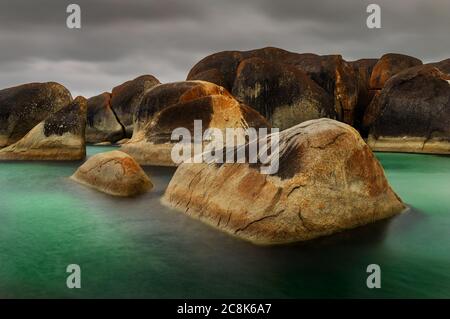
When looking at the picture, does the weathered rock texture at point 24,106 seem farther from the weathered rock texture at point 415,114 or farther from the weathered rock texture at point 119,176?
the weathered rock texture at point 415,114

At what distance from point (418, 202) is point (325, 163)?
383 cm

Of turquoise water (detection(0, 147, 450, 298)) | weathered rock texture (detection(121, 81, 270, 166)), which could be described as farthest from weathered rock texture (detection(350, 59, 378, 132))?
turquoise water (detection(0, 147, 450, 298))

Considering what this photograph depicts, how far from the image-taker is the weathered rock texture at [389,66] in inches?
1569

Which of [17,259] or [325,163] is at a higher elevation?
[325,163]

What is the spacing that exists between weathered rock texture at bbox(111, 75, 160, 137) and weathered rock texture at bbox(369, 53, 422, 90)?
20663mm

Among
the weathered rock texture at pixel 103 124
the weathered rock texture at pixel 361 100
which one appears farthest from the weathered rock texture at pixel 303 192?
the weathered rock texture at pixel 103 124

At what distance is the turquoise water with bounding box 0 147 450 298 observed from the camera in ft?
15.8

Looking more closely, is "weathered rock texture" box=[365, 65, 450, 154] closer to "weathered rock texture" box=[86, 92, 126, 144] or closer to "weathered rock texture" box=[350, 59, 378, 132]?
"weathered rock texture" box=[350, 59, 378, 132]

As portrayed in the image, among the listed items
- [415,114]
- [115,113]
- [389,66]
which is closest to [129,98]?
[115,113]

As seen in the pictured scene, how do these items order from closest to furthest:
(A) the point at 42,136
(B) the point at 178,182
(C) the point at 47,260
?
(C) the point at 47,260, (B) the point at 178,182, (A) the point at 42,136

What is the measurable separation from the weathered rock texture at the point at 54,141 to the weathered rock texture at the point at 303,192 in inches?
539

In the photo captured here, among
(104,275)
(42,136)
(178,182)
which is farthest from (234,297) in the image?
(42,136)

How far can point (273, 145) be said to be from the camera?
7547 mm
